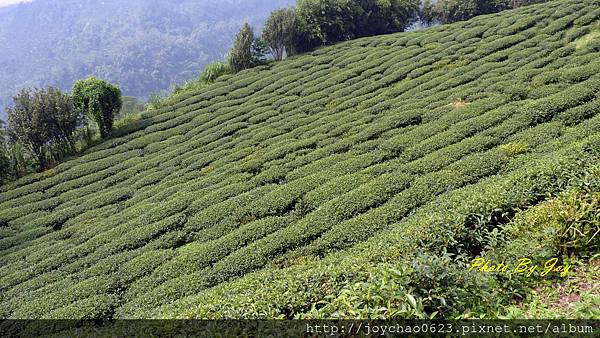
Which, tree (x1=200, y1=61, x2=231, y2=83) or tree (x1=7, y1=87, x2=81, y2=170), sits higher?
tree (x1=200, y1=61, x2=231, y2=83)

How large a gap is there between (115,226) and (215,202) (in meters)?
5.44

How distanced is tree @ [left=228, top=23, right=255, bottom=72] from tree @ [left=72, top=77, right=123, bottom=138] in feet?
55.1

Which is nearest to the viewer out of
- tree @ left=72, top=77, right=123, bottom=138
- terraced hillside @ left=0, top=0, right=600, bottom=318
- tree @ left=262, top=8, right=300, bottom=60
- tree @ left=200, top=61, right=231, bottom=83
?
terraced hillside @ left=0, top=0, right=600, bottom=318

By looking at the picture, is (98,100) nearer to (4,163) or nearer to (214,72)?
(4,163)

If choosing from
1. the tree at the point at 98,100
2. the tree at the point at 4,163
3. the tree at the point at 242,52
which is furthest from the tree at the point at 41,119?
the tree at the point at 242,52

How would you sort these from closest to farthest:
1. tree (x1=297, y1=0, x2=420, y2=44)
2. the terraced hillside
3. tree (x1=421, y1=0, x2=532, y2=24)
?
the terraced hillside, tree (x1=297, y1=0, x2=420, y2=44), tree (x1=421, y1=0, x2=532, y2=24)

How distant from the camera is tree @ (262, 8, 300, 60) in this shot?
48.0 m

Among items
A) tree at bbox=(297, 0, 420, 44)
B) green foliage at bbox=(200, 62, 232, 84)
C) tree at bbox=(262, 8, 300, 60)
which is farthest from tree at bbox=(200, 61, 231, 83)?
tree at bbox=(297, 0, 420, 44)

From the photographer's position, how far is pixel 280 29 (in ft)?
157

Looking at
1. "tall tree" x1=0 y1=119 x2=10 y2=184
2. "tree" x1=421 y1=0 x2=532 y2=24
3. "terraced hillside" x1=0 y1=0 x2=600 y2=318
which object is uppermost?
"tree" x1=421 y1=0 x2=532 y2=24

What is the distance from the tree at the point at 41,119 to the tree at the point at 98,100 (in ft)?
4.33

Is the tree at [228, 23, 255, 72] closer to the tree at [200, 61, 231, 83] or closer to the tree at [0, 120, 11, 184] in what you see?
the tree at [200, 61, 231, 83]

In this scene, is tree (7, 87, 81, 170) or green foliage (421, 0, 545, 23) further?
green foliage (421, 0, 545, 23)

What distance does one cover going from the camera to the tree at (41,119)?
29.1 m
